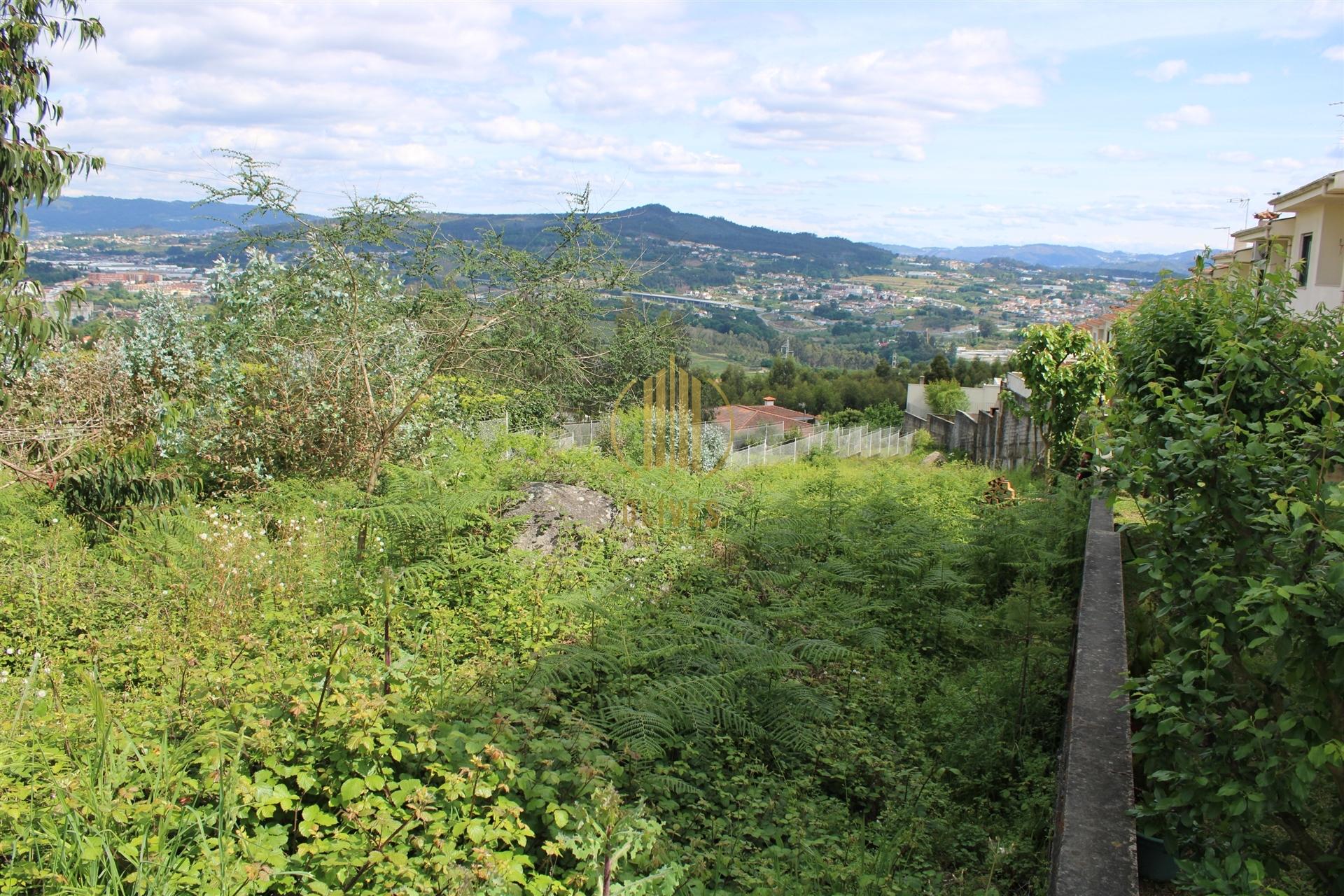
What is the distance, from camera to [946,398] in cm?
3981

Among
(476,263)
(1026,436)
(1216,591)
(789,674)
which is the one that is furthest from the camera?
(1026,436)

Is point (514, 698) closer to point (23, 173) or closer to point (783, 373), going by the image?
point (23, 173)

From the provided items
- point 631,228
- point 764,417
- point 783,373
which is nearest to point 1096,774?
point 764,417

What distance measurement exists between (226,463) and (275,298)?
2268 mm

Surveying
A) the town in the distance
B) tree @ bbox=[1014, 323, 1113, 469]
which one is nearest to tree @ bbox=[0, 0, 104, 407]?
the town in the distance

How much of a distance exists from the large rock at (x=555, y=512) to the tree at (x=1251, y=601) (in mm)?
4774

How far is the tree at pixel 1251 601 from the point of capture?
8.48 feet

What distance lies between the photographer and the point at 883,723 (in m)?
5.05

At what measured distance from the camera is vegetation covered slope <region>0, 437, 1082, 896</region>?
113 inches

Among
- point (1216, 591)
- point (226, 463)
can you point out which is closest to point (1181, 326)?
point (1216, 591)

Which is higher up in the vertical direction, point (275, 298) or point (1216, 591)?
point (275, 298)

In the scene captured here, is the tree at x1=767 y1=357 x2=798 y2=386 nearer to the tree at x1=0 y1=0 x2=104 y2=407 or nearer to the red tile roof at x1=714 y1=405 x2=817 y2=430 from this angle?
the red tile roof at x1=714 y1=405 x2=817 y2=430

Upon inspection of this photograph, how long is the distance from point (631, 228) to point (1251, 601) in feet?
215

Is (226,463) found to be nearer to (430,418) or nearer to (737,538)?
(430,418)
